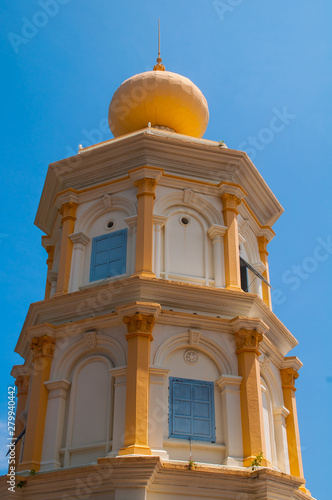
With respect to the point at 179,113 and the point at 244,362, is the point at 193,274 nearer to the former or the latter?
the point at 244,362

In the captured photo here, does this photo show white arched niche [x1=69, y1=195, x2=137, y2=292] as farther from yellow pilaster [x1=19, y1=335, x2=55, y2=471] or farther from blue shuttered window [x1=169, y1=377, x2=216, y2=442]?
blue shuttered window [x1=169, y1=377, x2=216, y2=442]

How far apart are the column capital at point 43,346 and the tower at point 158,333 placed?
0.11 ft

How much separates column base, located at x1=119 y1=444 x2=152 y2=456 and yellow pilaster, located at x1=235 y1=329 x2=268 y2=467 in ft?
6.37

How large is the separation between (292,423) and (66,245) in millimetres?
6698

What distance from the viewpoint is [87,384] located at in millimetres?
13758

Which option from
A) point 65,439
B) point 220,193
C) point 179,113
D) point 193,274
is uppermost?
point 179,113

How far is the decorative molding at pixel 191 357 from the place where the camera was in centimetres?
1374

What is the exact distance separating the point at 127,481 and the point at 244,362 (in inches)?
140

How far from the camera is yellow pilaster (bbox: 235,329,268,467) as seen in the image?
12.8 m

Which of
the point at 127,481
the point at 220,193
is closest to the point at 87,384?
the point at 127,481

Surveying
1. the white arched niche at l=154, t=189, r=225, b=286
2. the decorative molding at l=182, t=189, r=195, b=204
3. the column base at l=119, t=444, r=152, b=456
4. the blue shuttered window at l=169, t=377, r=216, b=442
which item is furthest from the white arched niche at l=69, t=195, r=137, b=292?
the column base at l=119, t=444, r=152, b=456

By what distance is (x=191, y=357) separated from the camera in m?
13.8

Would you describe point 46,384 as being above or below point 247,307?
below

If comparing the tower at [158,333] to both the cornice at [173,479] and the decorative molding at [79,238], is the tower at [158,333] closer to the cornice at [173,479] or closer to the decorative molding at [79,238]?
the cornice at [173,479]
